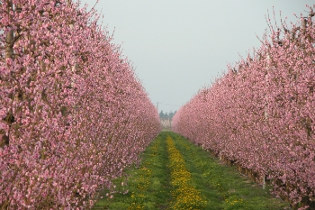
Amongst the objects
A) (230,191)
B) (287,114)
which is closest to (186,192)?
(230,191)

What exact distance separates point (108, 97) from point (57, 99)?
215 inches

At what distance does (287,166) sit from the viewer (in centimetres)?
1245

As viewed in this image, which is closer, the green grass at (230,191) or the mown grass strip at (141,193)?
the mown grass strip at (141,193)

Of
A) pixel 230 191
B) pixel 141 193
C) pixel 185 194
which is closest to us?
pixel 185 194

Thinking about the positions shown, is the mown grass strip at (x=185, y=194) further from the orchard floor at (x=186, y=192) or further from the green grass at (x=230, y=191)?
the green grass at (x=230, y=191)

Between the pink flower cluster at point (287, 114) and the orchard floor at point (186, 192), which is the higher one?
the pink flower cluster at point (287, 114)

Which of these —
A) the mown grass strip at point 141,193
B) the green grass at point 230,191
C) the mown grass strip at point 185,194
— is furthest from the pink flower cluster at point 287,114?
the mown grass strip at point 141,193

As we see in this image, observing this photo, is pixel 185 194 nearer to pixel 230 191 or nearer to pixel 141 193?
pixel 141 193

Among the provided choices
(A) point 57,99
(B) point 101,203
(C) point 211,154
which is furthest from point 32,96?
(C) point 211,154

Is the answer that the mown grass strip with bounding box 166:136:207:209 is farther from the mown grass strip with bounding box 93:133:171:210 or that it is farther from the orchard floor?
the mown grass strip with bounding box 93:133:171:210

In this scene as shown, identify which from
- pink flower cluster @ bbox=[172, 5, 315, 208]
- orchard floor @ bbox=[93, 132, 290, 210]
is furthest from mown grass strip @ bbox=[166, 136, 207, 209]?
pink flower cluster @ bbox=[172, 5, 315, 208]

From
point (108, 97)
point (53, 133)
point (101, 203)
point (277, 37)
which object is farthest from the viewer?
point (277, 37)

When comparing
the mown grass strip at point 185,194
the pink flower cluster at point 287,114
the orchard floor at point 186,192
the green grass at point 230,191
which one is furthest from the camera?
the green grass at point 230,191

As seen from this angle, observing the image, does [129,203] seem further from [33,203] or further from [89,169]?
[33,203]
